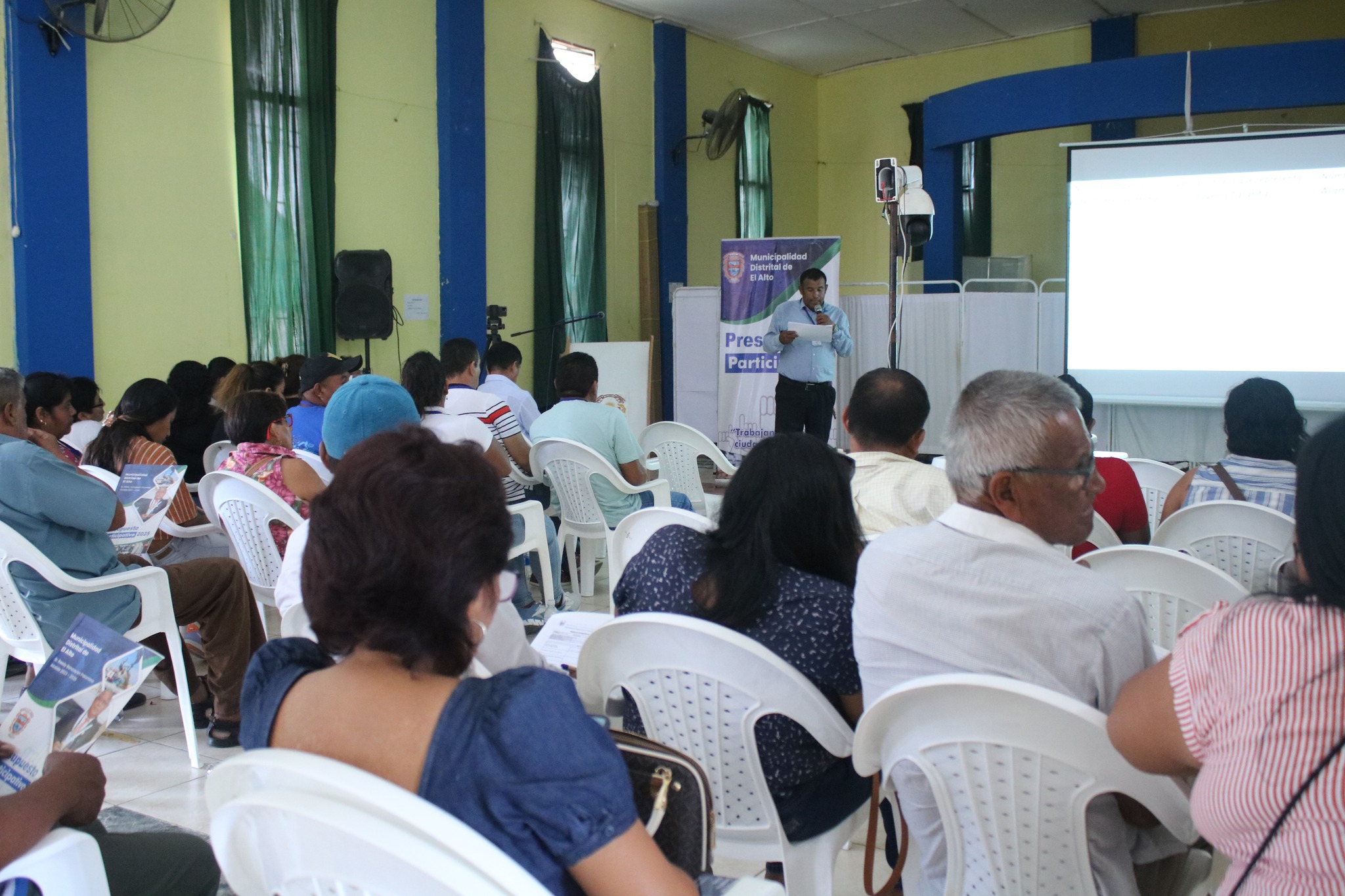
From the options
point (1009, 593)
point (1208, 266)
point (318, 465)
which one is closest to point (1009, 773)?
point (1009, 593)

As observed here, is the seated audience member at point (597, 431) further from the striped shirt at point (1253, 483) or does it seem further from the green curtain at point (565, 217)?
the green curtain at point (565, 217)

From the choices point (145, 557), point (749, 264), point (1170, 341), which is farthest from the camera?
point (749, 264)

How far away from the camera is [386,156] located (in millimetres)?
7242

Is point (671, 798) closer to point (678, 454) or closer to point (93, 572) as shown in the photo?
point (93, 572)

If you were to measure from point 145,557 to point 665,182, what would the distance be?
698 cm

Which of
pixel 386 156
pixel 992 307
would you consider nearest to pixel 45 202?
pixel 386 156

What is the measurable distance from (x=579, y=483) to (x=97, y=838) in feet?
9.33

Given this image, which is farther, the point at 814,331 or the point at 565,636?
the point at 814,331

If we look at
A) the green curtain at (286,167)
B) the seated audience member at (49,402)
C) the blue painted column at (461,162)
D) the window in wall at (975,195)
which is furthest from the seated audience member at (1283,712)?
the window in wall at (975,195)

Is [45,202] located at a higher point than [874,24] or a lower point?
lower

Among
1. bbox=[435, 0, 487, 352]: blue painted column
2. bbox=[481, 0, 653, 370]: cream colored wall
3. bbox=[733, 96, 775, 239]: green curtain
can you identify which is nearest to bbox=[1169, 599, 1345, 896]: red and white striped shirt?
bbox=[435, 0, 487, 352]: blue painted column

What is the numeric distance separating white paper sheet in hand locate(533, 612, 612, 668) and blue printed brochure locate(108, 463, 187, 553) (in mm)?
1376

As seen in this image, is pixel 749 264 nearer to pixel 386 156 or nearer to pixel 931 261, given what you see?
pixel 931 261

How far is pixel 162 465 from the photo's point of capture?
3.22 meters
